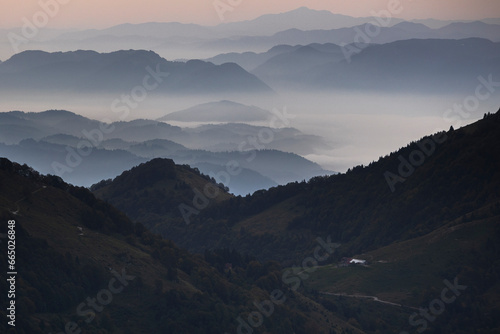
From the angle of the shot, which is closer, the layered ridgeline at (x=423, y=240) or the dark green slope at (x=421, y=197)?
the layered ridgeline at (x=423, y=240)

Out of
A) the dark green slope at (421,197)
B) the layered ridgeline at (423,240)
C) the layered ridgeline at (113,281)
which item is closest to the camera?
the layered ridgeline at (113,281)

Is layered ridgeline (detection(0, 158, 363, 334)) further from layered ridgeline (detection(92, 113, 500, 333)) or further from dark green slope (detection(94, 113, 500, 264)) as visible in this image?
dark green slope (detection(94, 113, 500, 264))

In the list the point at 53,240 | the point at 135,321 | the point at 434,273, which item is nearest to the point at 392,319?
the point at 434,273

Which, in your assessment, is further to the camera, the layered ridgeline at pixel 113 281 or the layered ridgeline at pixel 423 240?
the layered ridgeline at pixel 423 240

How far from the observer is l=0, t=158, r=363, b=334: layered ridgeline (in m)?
117

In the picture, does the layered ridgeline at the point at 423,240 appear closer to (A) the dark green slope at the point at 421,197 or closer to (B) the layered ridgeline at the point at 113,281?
(A) the dark green slope at the point at 421,197

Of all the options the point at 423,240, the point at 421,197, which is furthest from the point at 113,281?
the point at 421,197

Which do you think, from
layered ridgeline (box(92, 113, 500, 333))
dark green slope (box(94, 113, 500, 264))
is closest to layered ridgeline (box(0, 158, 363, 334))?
layered ridgeline (box(92, 113, 500, 333))

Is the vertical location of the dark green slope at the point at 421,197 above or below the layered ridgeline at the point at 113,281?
above

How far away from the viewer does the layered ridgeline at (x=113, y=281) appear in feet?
385

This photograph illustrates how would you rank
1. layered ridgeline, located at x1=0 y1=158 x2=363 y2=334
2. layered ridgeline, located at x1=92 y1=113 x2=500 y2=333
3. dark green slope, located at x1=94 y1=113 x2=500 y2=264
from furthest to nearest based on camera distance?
dark green slope, located at x1=94 y1=113 x2=500 y2=264, layered ridgeline, located at x1=92 y1=113 x2=500 y2=333, layered ridgeline, located at x1=0 y1=158 x2=363 y2=334

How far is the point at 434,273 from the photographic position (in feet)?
510

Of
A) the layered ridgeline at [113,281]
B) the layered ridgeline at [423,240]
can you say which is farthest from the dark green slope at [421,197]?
the layered ridgeline at [113,281]

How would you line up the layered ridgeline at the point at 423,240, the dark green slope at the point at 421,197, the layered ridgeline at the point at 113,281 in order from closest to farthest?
the layered ridgeline at the point at 113,281
the layered ridgeline at the point at 423,240
the dark green slope at the point at 421,197
